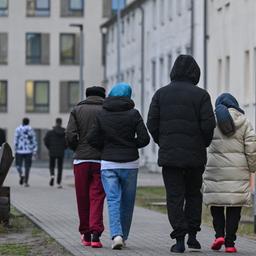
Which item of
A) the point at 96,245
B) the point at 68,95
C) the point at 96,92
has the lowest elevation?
the point at 96,245

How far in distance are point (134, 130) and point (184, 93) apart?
1.05 meters

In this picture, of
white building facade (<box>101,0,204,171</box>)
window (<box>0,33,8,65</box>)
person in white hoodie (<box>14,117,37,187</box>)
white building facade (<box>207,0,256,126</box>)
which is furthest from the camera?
window (<box>0,33,8,65</box>)

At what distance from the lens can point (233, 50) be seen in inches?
1533

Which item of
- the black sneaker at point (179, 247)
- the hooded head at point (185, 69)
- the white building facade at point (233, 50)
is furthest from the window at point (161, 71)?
the black sneaker at point (179, 247)

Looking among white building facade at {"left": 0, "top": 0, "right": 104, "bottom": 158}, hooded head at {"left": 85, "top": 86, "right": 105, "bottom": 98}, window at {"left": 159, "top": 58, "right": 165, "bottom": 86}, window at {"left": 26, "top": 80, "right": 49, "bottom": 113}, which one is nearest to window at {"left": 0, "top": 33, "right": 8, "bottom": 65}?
white building facade at {"left": 0, "top": 0, "right": 104, "bottom": 158}

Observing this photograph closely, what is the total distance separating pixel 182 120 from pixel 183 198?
84 cm

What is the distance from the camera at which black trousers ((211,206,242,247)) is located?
41.0 ft

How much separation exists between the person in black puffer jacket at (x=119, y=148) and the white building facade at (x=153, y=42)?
3182cm

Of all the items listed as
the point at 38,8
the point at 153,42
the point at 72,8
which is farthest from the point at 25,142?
the point at 72,8

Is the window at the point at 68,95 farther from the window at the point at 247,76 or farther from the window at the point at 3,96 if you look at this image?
the window at the point at 247,76

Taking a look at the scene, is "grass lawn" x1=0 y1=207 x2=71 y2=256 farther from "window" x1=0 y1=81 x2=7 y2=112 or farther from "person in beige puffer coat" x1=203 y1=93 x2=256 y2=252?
"window" x1=0 y1=81 x2=7 y2=112

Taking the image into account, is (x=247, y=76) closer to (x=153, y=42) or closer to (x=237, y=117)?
(x=153, y=42)

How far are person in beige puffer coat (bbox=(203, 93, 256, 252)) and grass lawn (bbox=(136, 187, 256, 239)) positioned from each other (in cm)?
287

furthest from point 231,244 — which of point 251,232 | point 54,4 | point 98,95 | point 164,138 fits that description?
point 54,4
